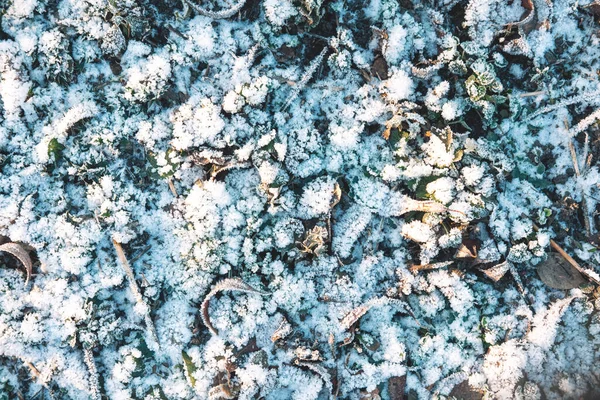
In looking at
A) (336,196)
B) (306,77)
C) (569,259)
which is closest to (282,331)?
→ (336,196)

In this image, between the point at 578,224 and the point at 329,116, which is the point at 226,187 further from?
the point at 578,224

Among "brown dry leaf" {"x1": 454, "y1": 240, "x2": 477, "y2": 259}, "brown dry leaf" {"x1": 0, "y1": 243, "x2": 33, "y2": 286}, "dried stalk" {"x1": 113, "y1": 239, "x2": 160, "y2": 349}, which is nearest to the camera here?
"brown dry leaf" {"x1": 0, "y1": 243, "x2": 33, "y2": 286}

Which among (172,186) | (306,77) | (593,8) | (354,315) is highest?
(593,8)

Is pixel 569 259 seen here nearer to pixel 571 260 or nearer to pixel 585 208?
pixel 571 260

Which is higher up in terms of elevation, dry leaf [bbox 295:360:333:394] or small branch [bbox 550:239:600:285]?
small branch [bbox 550:239:600:285]

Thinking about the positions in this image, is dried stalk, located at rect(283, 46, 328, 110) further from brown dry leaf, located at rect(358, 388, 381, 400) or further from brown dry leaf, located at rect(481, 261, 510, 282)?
brown dry leaf, located at rect(358, 388, 381, 400)

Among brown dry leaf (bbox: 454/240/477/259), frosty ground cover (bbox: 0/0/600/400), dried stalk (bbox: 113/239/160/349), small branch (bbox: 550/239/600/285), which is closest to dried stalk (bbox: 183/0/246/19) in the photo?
frosty ground cover (bbox: 0/0/600/400)

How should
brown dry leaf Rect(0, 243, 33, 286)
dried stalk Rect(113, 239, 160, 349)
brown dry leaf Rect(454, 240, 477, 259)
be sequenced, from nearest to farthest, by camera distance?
brown dry leaf Rect(0, 243, 33, 286)
dried stalk Rect(113, 239, 160, 349)
brown dry leaf Rect(454, 240, 477, 259)

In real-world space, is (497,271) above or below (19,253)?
above
